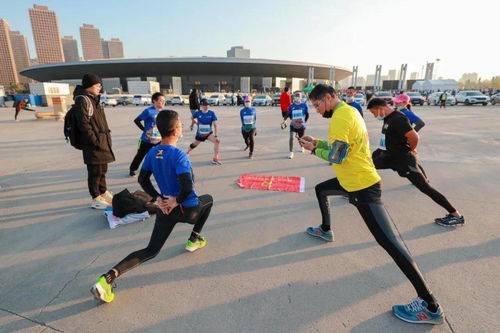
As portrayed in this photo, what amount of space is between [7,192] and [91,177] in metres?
2.46

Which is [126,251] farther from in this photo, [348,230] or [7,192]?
[7,192]

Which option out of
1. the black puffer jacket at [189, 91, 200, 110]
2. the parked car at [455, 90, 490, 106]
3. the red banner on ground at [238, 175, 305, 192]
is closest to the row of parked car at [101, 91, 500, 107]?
the parked car at [455, 90, 490, 106]

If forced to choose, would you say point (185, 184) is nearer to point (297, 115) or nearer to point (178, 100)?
point (297, 115)

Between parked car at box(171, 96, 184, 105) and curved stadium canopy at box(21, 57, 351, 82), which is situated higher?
curved stadium canopy at box(21, 57, 351, 82)

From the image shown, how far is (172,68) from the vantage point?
72.2m

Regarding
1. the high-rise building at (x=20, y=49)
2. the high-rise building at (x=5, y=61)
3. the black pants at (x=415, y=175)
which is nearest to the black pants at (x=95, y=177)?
the black pants at (x=415, y=175)

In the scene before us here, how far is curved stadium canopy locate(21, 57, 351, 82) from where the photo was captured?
6788cm

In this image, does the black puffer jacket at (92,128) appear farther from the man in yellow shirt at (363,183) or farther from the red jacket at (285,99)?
the red jacket at (285,99)

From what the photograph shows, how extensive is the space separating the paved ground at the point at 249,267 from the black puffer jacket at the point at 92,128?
37.7 inches

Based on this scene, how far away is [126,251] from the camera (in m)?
3.13

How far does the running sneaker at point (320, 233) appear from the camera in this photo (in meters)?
3.34

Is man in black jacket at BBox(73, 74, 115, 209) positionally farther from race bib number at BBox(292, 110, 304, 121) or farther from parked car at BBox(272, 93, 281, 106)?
parked car at BBox(272, 93, 281, 106)

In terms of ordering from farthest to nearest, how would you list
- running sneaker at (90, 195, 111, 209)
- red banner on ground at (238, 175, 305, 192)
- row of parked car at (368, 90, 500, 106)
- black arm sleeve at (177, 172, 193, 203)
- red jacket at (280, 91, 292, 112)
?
row of parked car at (368, 90, 500, 106) < red jacket at (280, 91, 292, 112) < red banner on ground at (238, 175, 305, 192) < running sneaker at (90, 195, 111, 209) < black arm sleeve at (177, 172, 193, 203)

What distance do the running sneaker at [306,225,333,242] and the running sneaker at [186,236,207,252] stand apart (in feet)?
4.66
